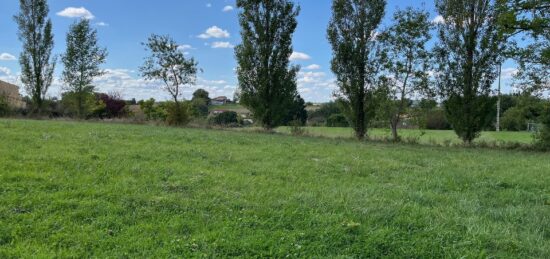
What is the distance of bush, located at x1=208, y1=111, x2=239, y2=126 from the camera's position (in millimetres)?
22203

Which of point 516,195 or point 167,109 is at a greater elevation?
point 167,109

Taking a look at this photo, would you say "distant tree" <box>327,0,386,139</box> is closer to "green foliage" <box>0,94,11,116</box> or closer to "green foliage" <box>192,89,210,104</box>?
"green foliage" <box>192,89,210,104</box>

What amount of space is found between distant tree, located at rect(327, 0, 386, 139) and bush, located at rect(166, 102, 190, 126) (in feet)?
28.2

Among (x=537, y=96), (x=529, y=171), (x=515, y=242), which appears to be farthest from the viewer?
(x=537, y=96)

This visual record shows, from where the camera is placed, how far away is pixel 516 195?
5195 mm

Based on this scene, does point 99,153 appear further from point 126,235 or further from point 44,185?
point 126,235

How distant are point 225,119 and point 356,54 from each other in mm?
9393

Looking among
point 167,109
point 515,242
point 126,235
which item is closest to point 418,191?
point 515,242

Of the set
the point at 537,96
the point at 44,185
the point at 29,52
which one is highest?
the point at 29,52

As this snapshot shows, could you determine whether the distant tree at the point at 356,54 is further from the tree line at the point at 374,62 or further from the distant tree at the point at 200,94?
the distant tree at the point at 200,94

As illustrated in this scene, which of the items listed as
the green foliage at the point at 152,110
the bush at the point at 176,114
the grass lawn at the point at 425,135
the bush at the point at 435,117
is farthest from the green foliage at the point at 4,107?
the bush at the point at 435,117

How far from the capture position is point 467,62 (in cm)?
1565

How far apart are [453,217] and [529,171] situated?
464cm

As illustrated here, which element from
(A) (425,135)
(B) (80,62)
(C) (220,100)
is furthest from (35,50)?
(A) (425,135)
